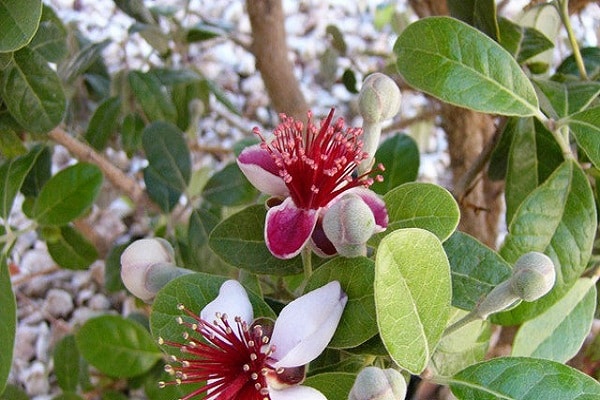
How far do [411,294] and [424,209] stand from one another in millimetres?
118

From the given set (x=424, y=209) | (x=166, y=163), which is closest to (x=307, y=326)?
(x=424, y=209)

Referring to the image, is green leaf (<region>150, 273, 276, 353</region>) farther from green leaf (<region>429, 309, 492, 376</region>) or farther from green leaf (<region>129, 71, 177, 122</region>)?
green leaf (<region>129, 71, 177, 122</region>)

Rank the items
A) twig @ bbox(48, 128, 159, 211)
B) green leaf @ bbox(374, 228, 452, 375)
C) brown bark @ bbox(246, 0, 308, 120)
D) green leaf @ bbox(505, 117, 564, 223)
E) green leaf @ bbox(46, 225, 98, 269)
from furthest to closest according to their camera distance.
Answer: brown bark @ bbox(246, 0, 308, 120), green leaf @ bbox(46, 225, 98, 269), twig @ bbox(48, 128, 159, 211), green leaf @ bbox(505, 117, 564, 223), green leaf @ bbox(374, 228, 452, 375)

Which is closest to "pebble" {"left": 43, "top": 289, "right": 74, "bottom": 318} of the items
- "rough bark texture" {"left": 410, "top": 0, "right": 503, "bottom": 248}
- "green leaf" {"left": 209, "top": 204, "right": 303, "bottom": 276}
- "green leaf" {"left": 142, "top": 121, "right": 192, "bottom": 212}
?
"green leaf" {"left": 142, "top": 121, "right": 192, "bottom": 212}

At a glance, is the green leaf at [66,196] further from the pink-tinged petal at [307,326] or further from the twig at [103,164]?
the pink-tinged petal at [307,326]

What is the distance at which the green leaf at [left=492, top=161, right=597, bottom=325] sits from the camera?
75 cm

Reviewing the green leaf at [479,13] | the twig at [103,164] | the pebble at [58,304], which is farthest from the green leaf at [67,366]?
the green leaf at [479,13]

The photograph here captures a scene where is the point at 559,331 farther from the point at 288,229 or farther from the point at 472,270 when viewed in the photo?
the point at 288,229

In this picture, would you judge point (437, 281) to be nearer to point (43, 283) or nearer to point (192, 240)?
point (192, 240)

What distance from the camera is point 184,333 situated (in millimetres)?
648

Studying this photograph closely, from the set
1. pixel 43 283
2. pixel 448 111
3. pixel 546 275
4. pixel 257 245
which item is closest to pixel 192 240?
pixel 257 245

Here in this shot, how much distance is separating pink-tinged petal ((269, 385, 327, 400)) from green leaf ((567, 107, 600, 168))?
371 millimetres

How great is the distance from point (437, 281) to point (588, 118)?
301 millimetres

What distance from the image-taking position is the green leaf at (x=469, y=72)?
725mm
